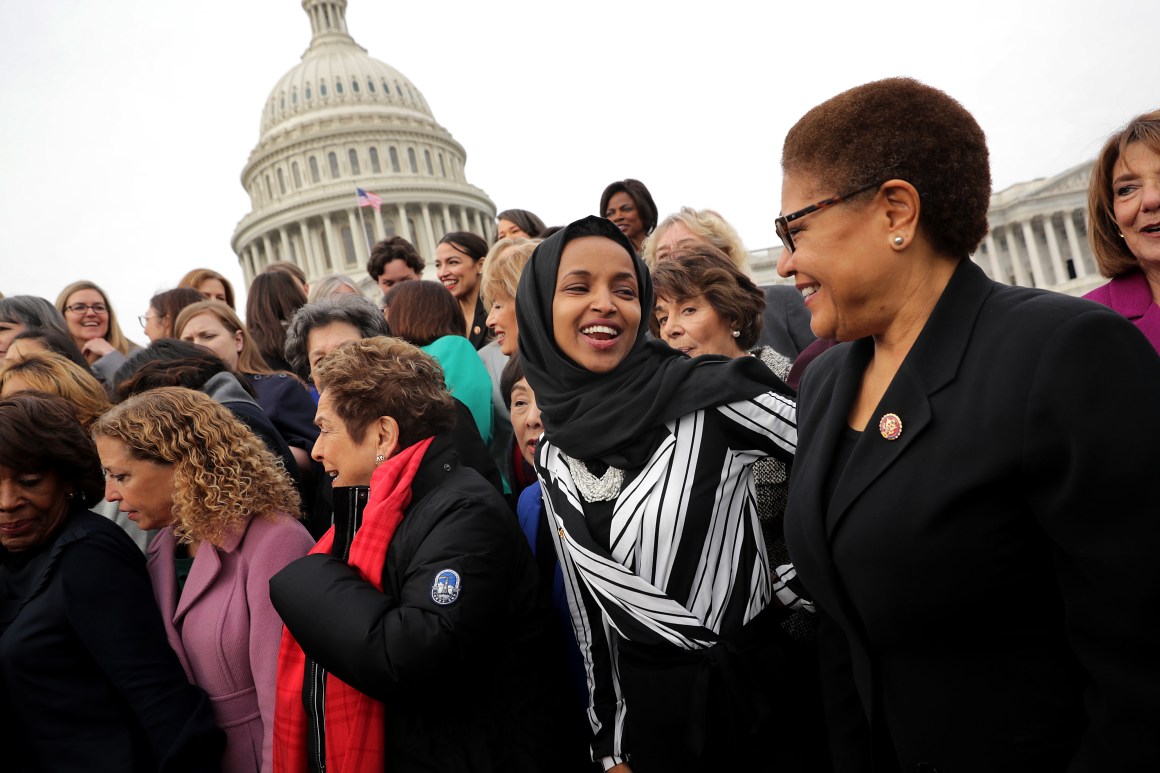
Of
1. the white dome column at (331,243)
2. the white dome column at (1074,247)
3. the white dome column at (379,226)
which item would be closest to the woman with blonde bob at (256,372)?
the white dome column at (1074,247)

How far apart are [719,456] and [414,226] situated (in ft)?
250

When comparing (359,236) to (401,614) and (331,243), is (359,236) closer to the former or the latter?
(331,243)

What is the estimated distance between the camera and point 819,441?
219cm

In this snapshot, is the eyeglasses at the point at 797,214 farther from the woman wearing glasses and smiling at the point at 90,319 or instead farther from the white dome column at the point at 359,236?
the white dome column at the point at 359,236

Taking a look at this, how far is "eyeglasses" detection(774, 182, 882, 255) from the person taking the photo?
1972 mm

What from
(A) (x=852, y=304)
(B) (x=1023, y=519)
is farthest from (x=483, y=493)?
(B) (x=1023, y=519)

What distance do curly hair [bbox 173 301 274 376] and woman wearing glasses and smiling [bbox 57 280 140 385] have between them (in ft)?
6.01

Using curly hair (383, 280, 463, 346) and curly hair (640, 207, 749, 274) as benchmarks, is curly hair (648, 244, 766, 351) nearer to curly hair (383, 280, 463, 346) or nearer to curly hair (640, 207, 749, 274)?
curly hair (640, 207, 749, 274)

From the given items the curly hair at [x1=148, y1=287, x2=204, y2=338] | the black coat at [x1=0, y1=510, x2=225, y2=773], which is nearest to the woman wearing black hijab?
the black coat at [x1=0, y1=510, x2=225, y2=773]

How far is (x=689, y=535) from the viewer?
2.72 m

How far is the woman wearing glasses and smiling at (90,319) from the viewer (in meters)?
7.54

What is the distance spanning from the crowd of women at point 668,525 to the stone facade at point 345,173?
222 feet

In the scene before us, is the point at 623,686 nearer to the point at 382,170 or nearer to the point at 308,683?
the point at 308,683

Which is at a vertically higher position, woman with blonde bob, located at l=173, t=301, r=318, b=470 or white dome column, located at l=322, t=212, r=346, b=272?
white dome column, located at l=322, t=212, r=346, b=272
